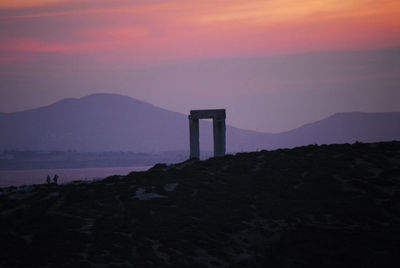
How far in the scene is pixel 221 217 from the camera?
27.8 meters

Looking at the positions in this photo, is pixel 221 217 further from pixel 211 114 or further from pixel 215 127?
pixel 211 114

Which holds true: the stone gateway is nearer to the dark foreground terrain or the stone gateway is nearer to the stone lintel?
the stone lintel

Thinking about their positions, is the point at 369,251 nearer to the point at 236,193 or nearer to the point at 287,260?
the point at 287,260

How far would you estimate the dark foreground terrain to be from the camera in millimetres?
23219

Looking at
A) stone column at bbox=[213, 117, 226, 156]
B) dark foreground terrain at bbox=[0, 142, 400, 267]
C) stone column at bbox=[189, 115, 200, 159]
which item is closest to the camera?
dark foreground terrain at bbox=[0, 142, 400, 267]

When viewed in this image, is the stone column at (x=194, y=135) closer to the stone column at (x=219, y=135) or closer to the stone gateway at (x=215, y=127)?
the stone gateway at (x=215, y=127)

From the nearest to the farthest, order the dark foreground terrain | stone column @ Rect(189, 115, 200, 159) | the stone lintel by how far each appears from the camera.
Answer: the dark foreground terrain, the stone lintel, stone column @ Rect(189, 115, 200, 159)

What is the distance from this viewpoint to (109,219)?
87.8ft

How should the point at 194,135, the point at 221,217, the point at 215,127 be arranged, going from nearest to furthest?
the point at 221,217
the point at 215,127
the point at 194,135

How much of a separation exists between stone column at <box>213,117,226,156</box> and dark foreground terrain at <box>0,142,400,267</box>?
7.19 metres

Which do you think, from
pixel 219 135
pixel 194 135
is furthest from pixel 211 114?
pixel 194 135

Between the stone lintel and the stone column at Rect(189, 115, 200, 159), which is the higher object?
the stone lintel

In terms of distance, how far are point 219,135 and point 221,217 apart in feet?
56.6

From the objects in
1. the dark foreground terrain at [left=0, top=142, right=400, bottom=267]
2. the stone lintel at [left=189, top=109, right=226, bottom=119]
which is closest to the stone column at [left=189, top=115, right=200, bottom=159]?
the stone lintel at [left=189, top=109, right=226, bottom=119]
